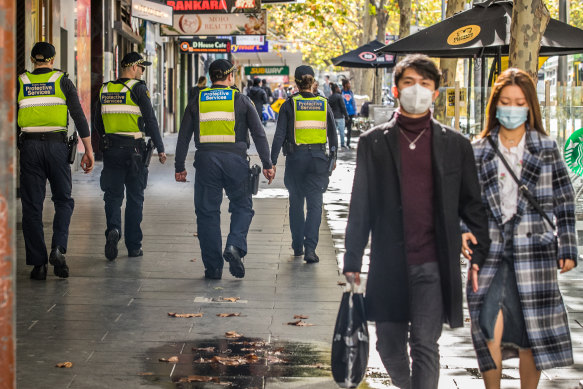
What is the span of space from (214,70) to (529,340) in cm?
460

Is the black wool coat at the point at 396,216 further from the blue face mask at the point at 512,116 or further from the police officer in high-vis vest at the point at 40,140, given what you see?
the police officer in high-vis vest at the point at 40,140

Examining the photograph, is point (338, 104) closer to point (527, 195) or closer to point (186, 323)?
point (186, 323)

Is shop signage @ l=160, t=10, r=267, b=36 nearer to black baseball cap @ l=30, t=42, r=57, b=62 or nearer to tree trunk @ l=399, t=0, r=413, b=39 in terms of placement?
tree trunk @ l=399, t=0, r=413, b=39

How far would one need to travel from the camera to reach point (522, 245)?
191 inches

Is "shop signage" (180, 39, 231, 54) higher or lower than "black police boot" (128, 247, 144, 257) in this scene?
higher

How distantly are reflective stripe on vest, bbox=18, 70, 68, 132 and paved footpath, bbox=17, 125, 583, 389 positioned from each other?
129cm

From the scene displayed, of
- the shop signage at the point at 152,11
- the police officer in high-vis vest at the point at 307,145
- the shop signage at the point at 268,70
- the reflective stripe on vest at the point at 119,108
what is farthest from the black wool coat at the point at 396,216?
the shop signage at the point at 268,70

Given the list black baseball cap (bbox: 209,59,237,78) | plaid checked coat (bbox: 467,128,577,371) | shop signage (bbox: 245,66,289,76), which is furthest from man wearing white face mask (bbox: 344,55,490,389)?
shop signage (bbox: 245,66,289,76)

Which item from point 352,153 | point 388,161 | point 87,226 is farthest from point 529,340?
point 352,153

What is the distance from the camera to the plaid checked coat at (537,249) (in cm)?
486

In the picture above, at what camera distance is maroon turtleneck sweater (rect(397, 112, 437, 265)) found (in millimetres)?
4645

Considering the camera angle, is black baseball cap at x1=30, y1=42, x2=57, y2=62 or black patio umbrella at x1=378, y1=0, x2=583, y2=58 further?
black patio umbrella at x1=378, y1=0, x2=583, y2=58

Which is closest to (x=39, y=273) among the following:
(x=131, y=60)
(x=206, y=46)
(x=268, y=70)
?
(x=131, y=60)

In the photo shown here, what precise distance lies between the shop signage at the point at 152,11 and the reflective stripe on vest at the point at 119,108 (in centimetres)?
965
